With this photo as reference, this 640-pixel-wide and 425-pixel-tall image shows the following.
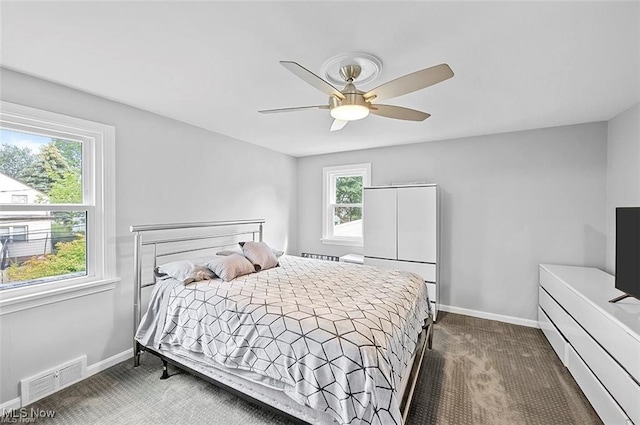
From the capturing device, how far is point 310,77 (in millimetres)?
1591

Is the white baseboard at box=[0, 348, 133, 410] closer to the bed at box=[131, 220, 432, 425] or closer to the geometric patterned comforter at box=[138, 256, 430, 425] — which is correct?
the bed at box=[131, 220, 432, 425]

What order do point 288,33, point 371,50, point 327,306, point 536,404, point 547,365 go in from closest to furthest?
point 288,33
point 371,50
point 327,306
point 536,404
point 547,365

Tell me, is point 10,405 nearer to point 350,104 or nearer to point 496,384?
point 350,104

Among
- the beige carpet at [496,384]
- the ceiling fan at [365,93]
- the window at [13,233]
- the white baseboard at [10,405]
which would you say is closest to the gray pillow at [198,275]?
the window at [13,233]

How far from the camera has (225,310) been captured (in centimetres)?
206

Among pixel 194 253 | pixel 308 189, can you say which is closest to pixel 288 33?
pixel 194 253

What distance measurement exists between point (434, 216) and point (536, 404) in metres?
2.13

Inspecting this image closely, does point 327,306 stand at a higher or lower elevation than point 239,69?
lower

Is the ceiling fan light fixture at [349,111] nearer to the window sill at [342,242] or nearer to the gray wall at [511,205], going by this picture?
the gray wall at [511,205]

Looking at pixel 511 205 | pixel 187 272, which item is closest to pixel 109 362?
pixel 187 272

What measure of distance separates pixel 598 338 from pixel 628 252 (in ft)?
2.29

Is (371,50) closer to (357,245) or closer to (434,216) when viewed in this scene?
(434,216)

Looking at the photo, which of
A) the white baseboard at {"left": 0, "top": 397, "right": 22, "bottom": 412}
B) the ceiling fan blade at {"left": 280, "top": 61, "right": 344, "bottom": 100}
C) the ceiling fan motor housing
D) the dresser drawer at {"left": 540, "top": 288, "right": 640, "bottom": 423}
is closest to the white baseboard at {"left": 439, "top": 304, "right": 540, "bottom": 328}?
the dresser drawer at {"left": 540, "top": 288, "right": 640, "bottom": 423}

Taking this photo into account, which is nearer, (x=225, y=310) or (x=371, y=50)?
(x=371, y=50)
